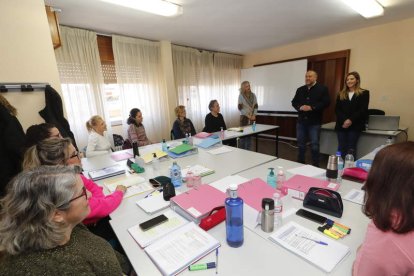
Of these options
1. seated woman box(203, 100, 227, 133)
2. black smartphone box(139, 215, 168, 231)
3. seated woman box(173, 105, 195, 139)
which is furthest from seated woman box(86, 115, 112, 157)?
black smartphone box(139, 215, 168, 231)

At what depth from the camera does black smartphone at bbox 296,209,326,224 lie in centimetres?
112

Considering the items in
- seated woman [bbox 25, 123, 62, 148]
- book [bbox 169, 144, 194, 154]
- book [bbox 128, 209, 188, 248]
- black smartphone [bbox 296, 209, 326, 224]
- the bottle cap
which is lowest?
book [bbox 128, 209, 188, 248]

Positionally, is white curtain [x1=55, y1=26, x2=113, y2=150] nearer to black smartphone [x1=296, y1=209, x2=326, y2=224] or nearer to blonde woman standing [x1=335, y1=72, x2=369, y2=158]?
black smartphone [x1=296, y1=209, x2=326, y2=224]

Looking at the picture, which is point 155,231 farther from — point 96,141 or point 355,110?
point 355,110

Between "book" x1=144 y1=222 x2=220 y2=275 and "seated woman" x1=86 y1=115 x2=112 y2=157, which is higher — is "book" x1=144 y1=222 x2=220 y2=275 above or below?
below

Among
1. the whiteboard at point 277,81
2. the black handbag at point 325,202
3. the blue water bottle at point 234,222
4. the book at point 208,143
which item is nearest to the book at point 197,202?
the blue water bottle at point 234,222

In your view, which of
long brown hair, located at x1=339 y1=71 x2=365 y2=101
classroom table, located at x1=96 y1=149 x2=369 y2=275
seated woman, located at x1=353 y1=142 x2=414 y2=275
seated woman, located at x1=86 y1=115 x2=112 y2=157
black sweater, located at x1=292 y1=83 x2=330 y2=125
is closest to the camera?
seated woman, located at x1=353 y1=142 x2=414 y2=275

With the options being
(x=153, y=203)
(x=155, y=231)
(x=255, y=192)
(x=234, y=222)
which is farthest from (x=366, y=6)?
(x=155, y=231)

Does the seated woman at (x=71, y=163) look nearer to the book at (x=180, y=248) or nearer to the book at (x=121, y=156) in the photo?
the book at (x=180, y=248)

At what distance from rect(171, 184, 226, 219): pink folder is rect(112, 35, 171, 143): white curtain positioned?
11.0 ft

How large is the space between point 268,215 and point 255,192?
38 centimetres

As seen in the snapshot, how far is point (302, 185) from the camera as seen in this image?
148 cm

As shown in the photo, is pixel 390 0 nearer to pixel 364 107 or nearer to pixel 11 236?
pixel 364 107

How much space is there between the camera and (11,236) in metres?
0.70
